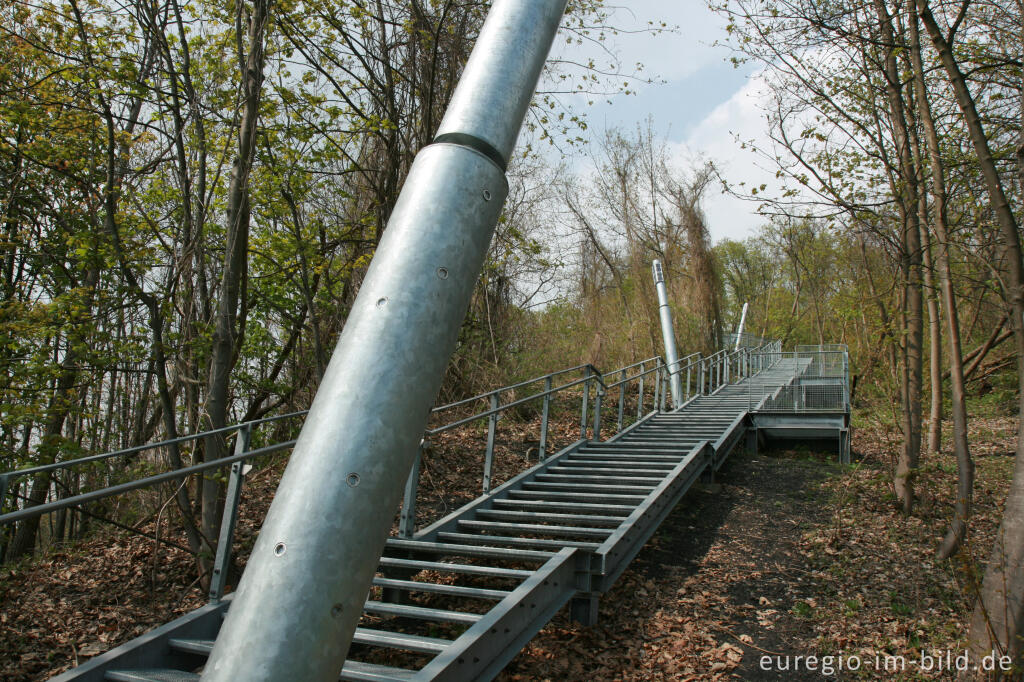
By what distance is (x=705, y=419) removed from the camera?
14766 millimetres

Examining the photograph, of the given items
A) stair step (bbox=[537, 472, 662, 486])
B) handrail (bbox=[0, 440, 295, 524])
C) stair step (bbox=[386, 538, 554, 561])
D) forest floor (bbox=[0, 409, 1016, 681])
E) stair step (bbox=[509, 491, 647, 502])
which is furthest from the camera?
stair step (bbox=[537, 472, 662, 486])

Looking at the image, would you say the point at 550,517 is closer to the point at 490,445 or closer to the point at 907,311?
the point at 490,445

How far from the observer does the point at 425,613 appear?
4.82m

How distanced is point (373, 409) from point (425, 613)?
346 cm

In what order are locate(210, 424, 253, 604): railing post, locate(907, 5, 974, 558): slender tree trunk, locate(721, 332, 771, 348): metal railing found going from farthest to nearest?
locate(721, 332, 771, 348): metal railing, locate(907, 5, 974, 558): slender tree trunk, locate(210, 424, 253, 604): railing post

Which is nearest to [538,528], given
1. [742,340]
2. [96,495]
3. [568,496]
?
[568,496]

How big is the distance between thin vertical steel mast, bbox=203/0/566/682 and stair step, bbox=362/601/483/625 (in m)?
3.06

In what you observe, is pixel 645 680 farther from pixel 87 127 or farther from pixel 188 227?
pixel 87 127

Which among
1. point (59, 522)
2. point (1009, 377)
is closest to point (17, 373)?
point (59, 522)

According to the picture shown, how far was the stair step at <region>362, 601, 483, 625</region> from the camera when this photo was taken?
463 centimetres

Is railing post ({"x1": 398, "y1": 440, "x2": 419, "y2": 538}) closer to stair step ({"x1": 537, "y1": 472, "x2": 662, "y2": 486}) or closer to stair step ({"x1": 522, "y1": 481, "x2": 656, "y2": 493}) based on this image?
stair step ({"x1": 522, "y1": 481, "x2": 656, "y2": 493})

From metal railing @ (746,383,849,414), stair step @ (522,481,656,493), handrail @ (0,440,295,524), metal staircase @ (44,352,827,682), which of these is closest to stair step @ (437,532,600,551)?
metal staircase @ (44,352,827,682)

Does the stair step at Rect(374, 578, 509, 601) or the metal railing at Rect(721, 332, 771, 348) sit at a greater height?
the metal railing at Rect(721, 332, 771, 348)

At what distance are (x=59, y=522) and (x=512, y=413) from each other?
8.80 m
